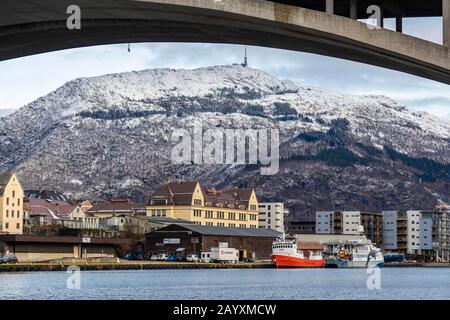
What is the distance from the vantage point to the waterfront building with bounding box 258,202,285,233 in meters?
183

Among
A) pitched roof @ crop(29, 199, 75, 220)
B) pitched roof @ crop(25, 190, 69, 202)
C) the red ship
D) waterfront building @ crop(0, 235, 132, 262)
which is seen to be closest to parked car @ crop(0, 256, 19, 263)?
waterfront building @ crop(0, 235, 132, 262)

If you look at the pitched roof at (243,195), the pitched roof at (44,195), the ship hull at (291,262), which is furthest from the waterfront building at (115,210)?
the ship hull at (291,262)

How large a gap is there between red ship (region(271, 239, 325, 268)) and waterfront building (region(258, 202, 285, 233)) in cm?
4114

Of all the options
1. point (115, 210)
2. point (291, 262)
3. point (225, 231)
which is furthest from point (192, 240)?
point (115, 210)

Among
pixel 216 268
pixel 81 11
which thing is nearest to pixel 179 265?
pixel 216 268

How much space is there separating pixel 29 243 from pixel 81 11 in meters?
91.4

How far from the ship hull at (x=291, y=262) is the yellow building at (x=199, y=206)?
1766 centimetres

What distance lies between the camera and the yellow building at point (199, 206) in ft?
493

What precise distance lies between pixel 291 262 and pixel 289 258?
620 mm

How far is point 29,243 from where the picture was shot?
111 metres

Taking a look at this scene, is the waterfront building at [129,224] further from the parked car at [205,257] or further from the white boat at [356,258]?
the white boat at [356,258]

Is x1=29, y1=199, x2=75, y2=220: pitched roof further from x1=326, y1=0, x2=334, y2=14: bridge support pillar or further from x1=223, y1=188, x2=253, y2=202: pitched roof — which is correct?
x1=326, y1=0, x2=334, y2=14: bridge support pillar

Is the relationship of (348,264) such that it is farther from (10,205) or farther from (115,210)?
(10,205)
